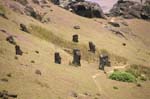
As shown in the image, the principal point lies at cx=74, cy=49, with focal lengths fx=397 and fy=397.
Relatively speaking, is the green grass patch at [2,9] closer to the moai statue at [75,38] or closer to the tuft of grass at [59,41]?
the tuft of grass at [59,41]

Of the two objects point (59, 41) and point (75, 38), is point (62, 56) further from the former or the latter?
point (75, 38)

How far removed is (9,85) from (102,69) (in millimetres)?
26338

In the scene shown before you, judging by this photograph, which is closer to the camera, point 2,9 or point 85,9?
point 2,9

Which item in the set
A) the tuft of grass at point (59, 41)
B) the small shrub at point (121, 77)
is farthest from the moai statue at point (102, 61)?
the tuft of grass at point (59, 41)

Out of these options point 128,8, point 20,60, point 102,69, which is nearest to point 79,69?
point 102,69

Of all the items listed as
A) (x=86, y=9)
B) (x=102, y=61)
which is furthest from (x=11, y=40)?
(x=86, y=9)

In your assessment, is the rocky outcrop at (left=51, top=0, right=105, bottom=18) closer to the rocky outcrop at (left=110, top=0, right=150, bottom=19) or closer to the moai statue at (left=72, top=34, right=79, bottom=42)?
the rocky outcrop at (left=110, top=0, right=150, bottom=19)

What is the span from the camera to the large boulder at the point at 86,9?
112875 millimetres

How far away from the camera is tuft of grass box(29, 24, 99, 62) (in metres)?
73.0

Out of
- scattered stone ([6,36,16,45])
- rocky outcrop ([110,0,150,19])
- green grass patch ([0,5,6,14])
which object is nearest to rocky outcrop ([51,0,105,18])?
rocky outcrop ([110,0,150,19])

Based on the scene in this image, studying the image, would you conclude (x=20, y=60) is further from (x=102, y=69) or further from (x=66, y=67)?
(x=102, y=69)

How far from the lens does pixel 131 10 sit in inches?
4963

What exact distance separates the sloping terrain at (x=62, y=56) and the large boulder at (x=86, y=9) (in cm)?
476

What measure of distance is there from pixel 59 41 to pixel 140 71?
53.4 ft
